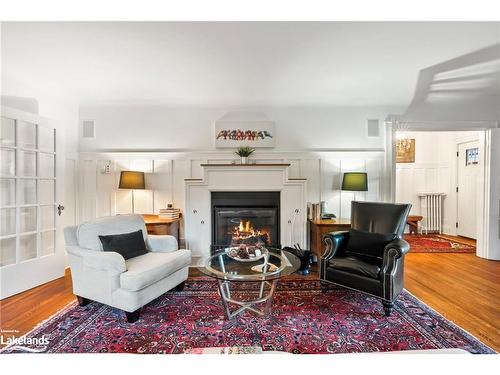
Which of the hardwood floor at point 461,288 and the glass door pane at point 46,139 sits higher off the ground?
the glass door pane at point 46,139

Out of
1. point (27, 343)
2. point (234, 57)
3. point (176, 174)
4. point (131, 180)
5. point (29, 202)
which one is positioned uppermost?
point (234, 57)

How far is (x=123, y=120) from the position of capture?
3.85 meters

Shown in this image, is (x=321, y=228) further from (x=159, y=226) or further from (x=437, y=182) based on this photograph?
(x=437, y=182)

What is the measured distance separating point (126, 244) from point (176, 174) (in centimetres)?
165

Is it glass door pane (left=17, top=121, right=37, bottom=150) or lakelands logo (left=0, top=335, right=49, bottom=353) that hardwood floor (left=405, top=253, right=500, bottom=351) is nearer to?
lakelands logo (left=0, top=335, right=49, bottom=353)

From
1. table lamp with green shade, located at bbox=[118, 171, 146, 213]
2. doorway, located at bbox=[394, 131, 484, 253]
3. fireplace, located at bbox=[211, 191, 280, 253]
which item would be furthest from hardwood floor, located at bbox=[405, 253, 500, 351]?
table lamp with green shade, located at bbox=[118, 171, 146, 213]

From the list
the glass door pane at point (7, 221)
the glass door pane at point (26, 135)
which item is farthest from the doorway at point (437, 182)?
the glass door pane at point (7, 221)

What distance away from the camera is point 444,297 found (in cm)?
258

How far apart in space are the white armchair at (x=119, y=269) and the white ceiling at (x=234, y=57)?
6.14ft

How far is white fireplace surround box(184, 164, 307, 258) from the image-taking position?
358 centimetres

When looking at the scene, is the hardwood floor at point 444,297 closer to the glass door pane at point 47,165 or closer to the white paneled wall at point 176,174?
the white paneled wall at point 176,174

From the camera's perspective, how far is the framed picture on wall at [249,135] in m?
3.86

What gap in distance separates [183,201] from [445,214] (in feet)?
20.0

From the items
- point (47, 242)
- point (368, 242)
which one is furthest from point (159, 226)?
point (368, 242)
